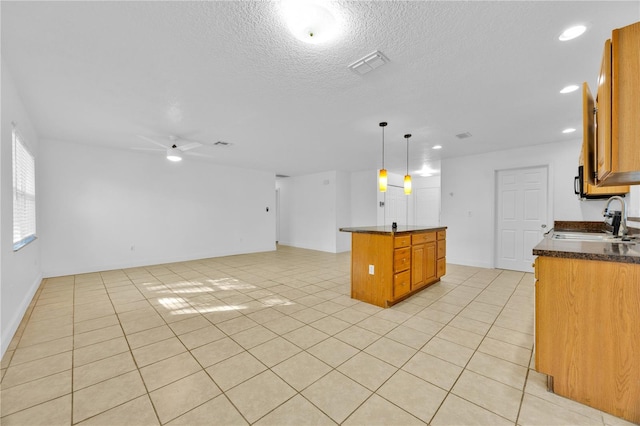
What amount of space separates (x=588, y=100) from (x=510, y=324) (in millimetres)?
2252

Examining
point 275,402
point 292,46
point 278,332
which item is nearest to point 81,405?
point 275,402

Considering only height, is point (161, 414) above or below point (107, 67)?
below

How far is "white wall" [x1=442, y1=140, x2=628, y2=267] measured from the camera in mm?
4609

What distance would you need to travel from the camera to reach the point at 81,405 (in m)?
1.60

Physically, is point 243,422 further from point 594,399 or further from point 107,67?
point 107,67

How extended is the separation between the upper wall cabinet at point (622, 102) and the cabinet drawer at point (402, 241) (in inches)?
80.8

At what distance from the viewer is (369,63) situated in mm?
2271

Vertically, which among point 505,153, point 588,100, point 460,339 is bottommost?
point 460,339

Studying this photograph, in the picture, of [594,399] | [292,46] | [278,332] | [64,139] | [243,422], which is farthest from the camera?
[64,139]

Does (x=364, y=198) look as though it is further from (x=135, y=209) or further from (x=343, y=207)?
(x=135, y=209)

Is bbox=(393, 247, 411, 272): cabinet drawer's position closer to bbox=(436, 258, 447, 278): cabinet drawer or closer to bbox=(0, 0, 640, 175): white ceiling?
bbox=(436, 258, 447, 278): cabinet drawer

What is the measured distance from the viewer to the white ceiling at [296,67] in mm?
1745

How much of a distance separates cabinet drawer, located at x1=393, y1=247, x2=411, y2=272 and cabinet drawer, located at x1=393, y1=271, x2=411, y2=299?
Answer: 0.26 feet

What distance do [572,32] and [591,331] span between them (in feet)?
7.01
